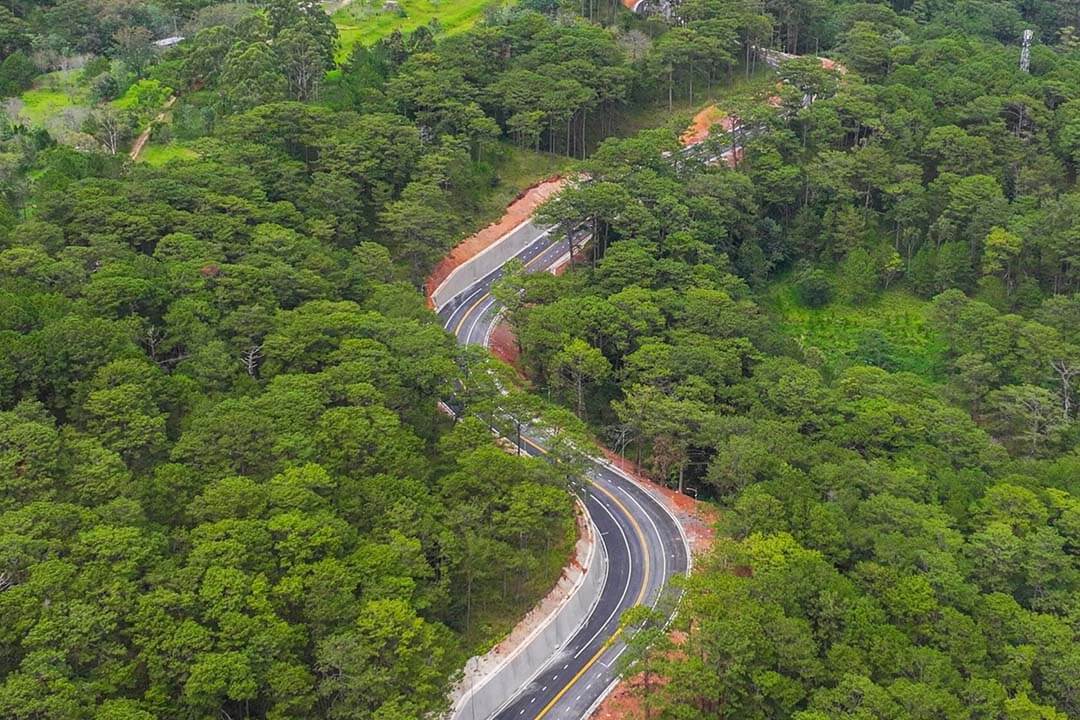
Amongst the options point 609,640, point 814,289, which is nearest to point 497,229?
point 814,289

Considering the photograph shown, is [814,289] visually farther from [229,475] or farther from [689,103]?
[229,475]

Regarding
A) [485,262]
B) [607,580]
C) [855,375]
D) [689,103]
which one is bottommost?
[607,580]

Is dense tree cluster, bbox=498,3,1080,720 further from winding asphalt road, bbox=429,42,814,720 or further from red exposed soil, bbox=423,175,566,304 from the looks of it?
red exposed soil, bbox=423,175,566,304

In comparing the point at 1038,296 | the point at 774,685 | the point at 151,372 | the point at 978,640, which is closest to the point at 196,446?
the point at 151,372

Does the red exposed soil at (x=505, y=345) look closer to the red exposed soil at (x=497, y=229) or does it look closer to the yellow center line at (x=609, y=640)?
the red exposed soil at (x=497, y=229)

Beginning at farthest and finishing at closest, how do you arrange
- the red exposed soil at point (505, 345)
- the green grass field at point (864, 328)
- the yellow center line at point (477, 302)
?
the green grass field at point (864, 328) → the yellow center line at point (477, 302) → the red exposed soil at point (505, 345)

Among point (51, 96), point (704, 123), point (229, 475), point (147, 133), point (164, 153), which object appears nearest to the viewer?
point (229, 475)

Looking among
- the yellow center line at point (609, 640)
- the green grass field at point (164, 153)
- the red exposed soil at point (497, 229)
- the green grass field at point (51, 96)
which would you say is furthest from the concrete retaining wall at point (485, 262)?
the green grass field at point (51, 96)

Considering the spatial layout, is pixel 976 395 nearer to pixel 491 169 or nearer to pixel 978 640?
pixel 978 640
